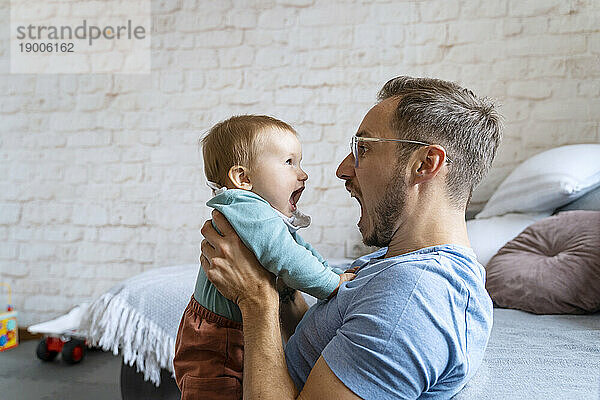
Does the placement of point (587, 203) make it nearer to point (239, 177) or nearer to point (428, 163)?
point (428, 163)

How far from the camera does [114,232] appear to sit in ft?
12.5

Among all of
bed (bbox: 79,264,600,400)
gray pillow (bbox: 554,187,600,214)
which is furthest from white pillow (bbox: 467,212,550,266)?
bed (bbox: 79,264,600,400)

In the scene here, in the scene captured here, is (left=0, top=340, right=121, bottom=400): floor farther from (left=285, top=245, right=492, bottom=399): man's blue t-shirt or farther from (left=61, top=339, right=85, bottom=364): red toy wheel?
(left=285, top=245, right=492, bottom=399): man's blue t-shirt

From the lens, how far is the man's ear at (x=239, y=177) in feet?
4.75

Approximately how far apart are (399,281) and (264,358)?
0.31 m

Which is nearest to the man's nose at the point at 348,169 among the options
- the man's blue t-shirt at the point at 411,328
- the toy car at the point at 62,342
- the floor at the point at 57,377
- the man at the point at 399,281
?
the man at the point at 399,281

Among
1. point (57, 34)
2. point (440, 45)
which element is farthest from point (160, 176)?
point (440, 45)

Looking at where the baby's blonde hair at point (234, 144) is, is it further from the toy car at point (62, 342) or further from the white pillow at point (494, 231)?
the toy car at point (62, 342)

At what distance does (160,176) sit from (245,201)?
2459 millimetres

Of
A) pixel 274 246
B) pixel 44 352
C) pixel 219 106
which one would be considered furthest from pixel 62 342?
pixel 274 246

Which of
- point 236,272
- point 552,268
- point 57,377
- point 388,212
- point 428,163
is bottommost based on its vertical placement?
point 57,377

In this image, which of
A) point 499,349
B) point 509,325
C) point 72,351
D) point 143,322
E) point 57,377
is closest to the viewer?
point 499,349

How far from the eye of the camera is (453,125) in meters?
1.27

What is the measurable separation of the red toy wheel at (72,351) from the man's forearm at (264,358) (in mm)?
2461
